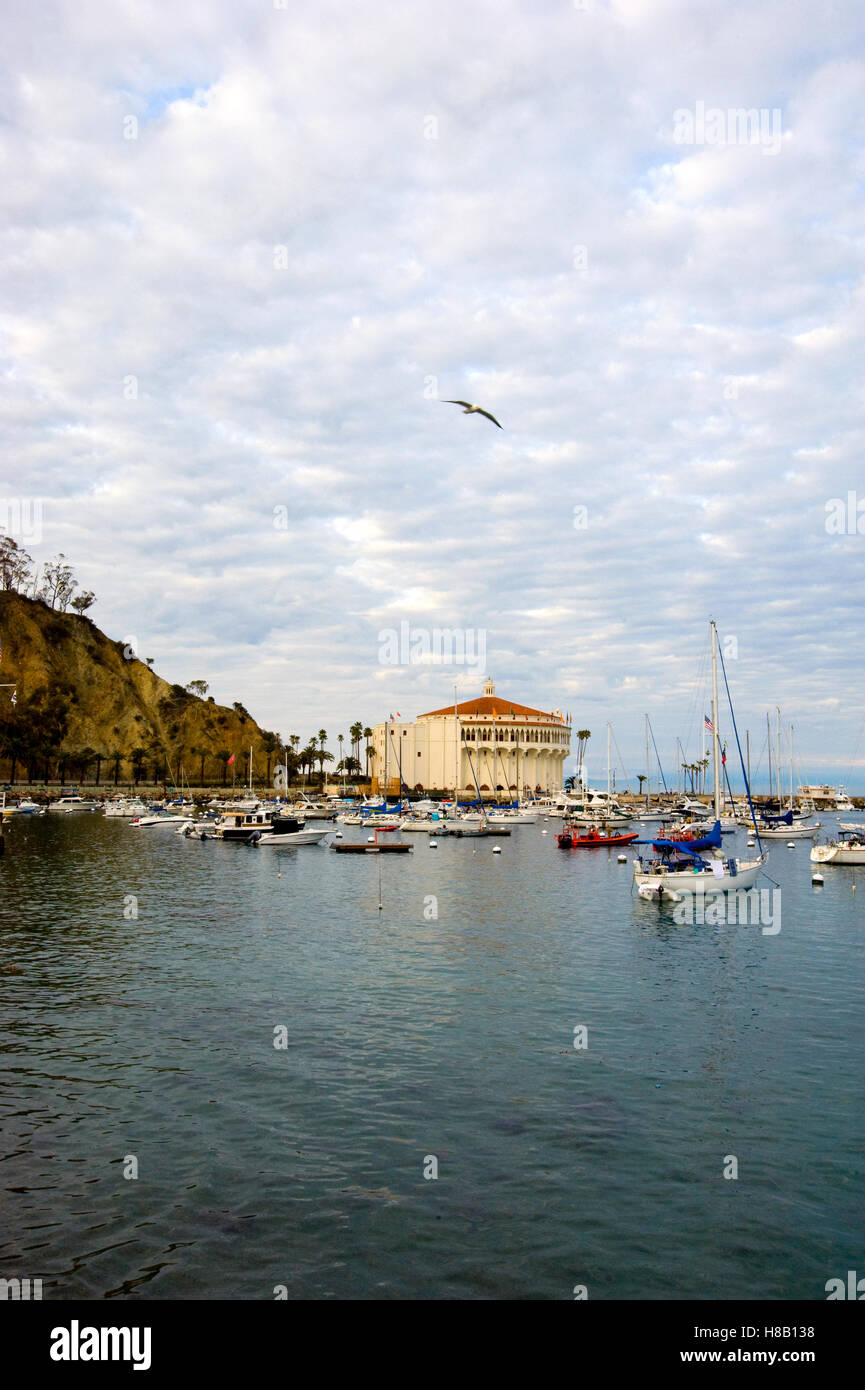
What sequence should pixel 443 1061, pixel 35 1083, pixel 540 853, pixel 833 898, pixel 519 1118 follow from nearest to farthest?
pixel 519 1118, pixel 35 1083, pixel 443 1061, pixel 833 898, pixel 540 853

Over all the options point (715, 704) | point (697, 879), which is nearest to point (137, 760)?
point (715, 704)

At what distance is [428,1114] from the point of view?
16.9 meters

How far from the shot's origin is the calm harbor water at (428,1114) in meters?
12.0

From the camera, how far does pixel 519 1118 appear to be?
54.8 ft

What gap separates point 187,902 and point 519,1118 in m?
33.9

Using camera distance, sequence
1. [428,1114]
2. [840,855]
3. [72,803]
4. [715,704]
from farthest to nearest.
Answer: [72,803], [840,855], [715,704], [428,1114]

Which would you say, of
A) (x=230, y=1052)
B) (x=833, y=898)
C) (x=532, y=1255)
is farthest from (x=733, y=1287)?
(x=833, y=898)

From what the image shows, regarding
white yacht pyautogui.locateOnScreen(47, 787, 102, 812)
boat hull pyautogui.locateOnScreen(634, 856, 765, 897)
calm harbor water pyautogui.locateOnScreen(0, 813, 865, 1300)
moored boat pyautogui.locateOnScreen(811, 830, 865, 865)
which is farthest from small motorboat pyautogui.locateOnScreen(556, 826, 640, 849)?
white yacht pyautogui.locateOnScreen(47, 787, 102, 812)

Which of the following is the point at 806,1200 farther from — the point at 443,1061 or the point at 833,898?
the point at 833,898

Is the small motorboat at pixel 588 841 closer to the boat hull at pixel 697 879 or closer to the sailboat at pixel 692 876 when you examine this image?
the sailboat at pixel 692 876

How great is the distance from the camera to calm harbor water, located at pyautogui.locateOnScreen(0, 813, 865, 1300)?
12.0 m

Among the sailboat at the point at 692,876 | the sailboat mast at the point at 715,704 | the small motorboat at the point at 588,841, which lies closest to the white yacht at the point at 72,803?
the small motorboat at the point at 588,841

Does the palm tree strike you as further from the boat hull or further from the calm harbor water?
the calm harbor water

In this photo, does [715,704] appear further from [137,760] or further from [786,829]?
[137,760]
